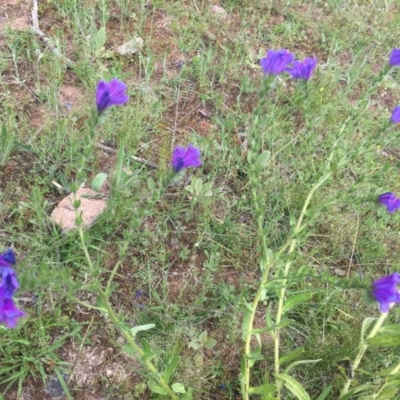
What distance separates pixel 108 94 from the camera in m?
1.58

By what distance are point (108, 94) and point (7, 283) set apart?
0.64 metres

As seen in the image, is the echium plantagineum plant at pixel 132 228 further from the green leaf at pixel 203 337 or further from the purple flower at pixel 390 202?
the purple flower at pixel 390 202

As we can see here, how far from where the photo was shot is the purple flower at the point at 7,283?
52.0 inches

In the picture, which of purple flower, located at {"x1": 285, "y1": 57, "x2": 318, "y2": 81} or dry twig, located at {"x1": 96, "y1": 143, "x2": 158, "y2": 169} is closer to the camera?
purple flower, located at {"x1": 285, "y1": 57, "x2": 318, "y2": 81}

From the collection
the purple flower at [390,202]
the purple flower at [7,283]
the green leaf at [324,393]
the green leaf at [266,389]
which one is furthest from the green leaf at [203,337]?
the purple flower at [7,283]

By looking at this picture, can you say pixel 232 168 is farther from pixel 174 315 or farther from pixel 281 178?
pixel 174 315

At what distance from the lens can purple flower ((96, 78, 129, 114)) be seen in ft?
5.19

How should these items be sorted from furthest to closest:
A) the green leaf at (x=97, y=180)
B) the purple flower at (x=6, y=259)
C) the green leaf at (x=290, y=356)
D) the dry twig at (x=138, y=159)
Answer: the dry twig at (x=138, y=159) < the green leaf at (x=97, y=180) < the green leaf at (x=290, y=356) < the purple flower at (x=6, y=259)

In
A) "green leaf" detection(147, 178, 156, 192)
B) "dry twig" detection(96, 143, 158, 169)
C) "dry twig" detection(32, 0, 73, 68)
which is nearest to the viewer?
"green leaf" detection(147, 178, 156, 192)

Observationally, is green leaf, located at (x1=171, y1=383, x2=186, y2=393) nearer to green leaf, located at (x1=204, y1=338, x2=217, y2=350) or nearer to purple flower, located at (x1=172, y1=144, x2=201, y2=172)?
green leaf, located at (x1=204, y1=338, x2=217, y2=350)

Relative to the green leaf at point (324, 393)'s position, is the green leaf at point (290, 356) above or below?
above

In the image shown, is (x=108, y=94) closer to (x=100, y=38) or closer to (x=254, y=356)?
(x=254, y=356)

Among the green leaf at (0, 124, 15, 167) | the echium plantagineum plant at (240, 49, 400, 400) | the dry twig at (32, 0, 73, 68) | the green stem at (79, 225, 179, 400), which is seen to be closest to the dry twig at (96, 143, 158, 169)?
the green leaf at (0, 124, 15, 167)

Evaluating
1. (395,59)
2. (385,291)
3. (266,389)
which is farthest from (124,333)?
(395,59)
